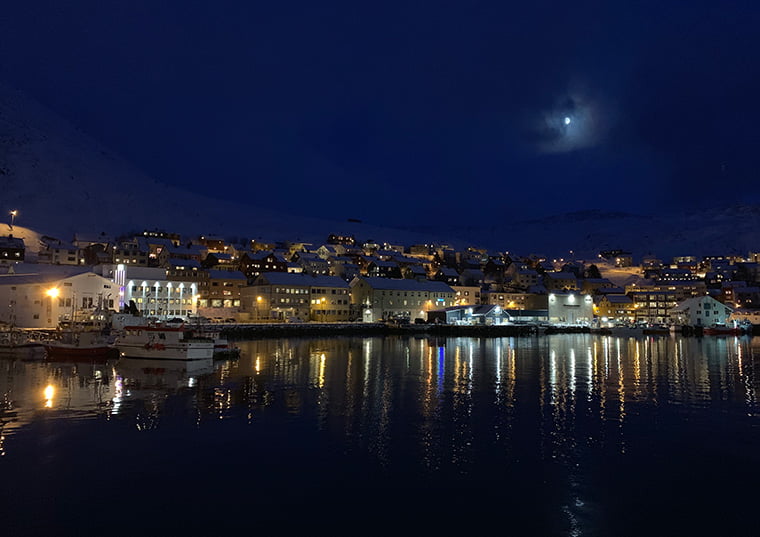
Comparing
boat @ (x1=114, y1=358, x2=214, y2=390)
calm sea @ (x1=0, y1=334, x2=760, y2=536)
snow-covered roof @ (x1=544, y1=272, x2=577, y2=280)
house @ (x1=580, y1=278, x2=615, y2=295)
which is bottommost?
calm sea @ (x1=0, y1=334, x2=760, y2=536)

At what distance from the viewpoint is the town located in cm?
5143

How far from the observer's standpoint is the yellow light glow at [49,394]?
17922 mm

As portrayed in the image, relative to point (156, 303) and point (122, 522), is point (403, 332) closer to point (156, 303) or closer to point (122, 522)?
point (156, 303)

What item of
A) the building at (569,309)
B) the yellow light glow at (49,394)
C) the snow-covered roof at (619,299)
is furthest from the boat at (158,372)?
the snow-covered roof at (619,299)

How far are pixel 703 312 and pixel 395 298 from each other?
49.4 meters

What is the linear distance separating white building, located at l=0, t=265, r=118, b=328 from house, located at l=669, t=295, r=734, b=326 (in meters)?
83.6

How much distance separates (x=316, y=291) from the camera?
79875mm

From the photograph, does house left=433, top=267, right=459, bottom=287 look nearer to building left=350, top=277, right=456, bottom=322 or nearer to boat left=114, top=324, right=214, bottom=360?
building left=350, top=277, right=456, bottom=322

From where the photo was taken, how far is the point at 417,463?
11844 millimetres

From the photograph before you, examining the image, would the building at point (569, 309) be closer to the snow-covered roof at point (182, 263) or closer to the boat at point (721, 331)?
the boat at point (721, 331)

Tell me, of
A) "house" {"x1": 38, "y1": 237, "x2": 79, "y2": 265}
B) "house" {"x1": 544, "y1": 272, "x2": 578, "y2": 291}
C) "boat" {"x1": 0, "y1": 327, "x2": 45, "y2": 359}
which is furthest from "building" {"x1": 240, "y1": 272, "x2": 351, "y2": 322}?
"house" {"x1": 544, "y1": 272, "x2": 578, "y2": 291}

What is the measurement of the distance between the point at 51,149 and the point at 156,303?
171 m

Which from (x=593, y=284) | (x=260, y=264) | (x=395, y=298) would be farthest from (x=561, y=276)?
(x=260, y=264)

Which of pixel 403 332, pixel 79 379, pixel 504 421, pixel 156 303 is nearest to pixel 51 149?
pixel 156 303
